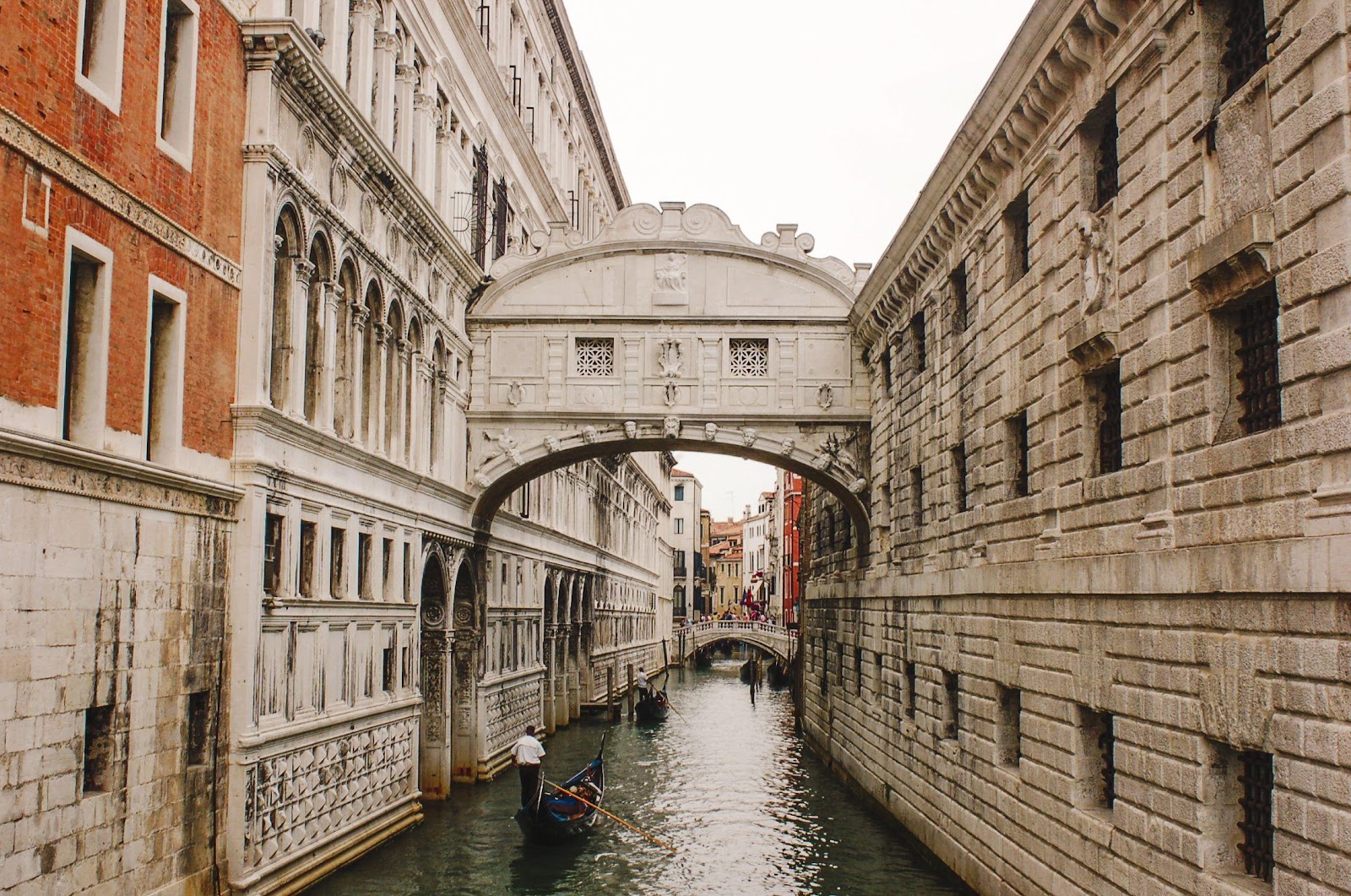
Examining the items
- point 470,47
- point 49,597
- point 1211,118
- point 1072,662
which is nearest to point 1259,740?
point 1072,662

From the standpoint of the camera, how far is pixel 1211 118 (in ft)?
28.6

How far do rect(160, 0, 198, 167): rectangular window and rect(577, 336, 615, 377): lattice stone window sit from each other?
1021cm

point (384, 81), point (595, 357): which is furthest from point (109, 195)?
point (595, 357)

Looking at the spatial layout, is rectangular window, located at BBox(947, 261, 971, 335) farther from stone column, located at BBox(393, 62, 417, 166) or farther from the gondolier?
the gondolier

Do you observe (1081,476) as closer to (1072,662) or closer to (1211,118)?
(1072,662)

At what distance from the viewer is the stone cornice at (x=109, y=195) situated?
30.1ft

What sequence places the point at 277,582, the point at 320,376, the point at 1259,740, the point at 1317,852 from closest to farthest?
1. the point at 1317,852
2. the point at 1259,740
3. the point at 277,582
4. the point at 320,376

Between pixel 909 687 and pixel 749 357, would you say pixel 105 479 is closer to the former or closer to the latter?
pixel 909 687

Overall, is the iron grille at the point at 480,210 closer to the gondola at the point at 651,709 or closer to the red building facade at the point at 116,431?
the red building facade at the point at 116,431

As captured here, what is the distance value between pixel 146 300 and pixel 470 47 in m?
11.9

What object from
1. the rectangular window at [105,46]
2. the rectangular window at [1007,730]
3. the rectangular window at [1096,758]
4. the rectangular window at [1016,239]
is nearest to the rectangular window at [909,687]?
the rectangular window at [1007,730]

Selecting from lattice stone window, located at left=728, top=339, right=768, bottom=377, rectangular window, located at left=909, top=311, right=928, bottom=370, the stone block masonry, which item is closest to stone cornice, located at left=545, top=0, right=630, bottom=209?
lattice stone window, located at left=728, top=339, right=768, bottom=377

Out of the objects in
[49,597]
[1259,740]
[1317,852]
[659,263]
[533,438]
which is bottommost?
[1317,852]

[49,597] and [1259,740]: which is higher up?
[49,597]
